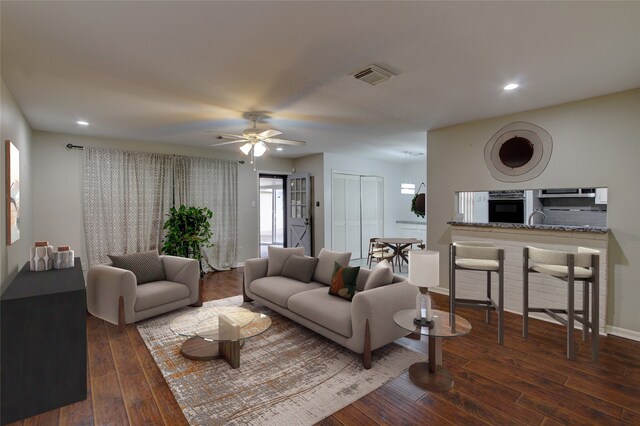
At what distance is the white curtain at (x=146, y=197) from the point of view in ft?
16.7

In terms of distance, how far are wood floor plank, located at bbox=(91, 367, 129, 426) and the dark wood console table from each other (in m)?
0.12

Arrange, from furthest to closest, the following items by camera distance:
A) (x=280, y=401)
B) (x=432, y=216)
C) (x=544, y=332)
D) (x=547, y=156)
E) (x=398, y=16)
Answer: (x=432, y=216)
(x=547, y=156)
(x=544, y=332)
(x=280, y=401)
(x=398, y=16)

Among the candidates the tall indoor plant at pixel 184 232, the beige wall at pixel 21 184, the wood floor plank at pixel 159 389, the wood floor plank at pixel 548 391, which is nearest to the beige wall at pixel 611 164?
Answer: the wood floor plank at pixel 548 391

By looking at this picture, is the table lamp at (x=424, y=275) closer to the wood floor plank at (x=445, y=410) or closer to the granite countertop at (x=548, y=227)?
the wood floor plank at (x=445, y=410)

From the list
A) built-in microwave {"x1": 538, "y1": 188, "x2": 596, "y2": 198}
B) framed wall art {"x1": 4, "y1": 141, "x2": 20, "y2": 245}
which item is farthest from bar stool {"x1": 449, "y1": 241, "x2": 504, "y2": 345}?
framed wall art {"x1": 4, "y1": 141, "x2": 20, "y2": 245}

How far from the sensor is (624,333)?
3.21 m

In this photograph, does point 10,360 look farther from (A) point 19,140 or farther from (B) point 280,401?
(A) point 19,140

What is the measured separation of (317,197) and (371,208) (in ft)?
5.49

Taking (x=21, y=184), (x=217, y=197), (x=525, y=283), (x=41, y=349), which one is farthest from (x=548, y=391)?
(x=217, y=197)

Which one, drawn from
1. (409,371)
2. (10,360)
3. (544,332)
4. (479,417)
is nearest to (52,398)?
(10,360)

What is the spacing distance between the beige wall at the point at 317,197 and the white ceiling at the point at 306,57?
2.79m

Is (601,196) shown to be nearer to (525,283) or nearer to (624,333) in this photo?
(624,333)

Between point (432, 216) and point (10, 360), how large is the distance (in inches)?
187

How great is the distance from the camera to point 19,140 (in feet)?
11.5
